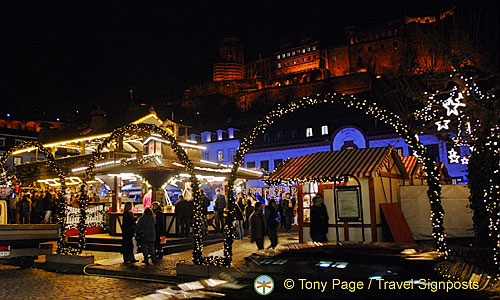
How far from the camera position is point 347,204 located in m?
14.4

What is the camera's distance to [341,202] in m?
14.5

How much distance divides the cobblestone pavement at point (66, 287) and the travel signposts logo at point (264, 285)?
14.4 ft

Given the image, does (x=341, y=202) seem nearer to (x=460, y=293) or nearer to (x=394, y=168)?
(x=394, y=168)

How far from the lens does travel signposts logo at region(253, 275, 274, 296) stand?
4.73 meters

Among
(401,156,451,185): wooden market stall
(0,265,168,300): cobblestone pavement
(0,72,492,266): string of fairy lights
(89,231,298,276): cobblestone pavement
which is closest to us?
(0,72,492,266): string of fairy lights

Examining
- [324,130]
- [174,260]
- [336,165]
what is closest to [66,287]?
[174,260]

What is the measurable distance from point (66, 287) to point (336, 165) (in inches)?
373

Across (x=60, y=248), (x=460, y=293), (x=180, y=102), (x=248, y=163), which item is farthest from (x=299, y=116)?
(x=180, y=102)

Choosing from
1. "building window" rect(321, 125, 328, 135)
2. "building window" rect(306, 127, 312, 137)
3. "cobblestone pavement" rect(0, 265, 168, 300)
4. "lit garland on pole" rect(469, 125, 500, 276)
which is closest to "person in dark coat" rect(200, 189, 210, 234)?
"cobblestone pavement" rect(0, 265, 168, 300)

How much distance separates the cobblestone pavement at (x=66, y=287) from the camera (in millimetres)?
8305

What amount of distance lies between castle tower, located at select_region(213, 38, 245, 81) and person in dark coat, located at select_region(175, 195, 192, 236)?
284 feet

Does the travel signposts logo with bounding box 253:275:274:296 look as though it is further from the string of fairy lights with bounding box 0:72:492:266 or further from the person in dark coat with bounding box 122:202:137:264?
the person in dark coat with bounding box 122:202:137:264

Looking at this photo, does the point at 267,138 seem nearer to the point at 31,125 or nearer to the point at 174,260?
the point at 174,260

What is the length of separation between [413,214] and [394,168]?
1998mm
